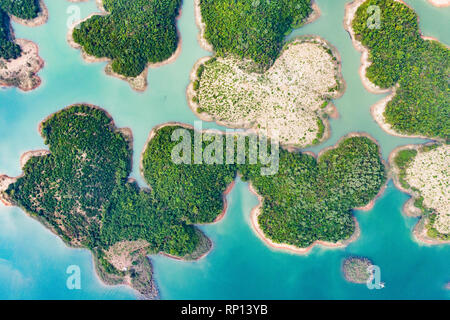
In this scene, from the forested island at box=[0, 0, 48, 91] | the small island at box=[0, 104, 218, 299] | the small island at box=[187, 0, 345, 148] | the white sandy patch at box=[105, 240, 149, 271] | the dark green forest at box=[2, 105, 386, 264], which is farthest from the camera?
the white sandy patch at box=[105, 240, 149, 271]

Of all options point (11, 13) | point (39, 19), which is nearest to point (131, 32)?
point (39, 19)

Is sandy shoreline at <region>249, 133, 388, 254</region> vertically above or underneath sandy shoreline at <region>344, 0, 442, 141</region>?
underneath

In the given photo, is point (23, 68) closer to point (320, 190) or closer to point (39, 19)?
point (39, 19)

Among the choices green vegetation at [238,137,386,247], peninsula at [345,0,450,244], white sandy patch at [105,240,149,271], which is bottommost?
white sandy patch at [105,240,149,271]

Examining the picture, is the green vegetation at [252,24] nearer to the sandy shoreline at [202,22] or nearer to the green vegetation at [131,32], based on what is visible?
the sandy shoreline at [202,22]

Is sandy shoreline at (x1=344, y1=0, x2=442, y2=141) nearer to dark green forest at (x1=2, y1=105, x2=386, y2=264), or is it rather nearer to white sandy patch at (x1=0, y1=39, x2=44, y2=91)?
dark green forest at (x1=2, y1=105, x2=386, y2=264)

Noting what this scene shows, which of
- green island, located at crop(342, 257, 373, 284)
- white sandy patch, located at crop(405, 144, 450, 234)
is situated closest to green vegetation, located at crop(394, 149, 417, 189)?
white sandy patch, located at crop(405, 144, 450, 234)
